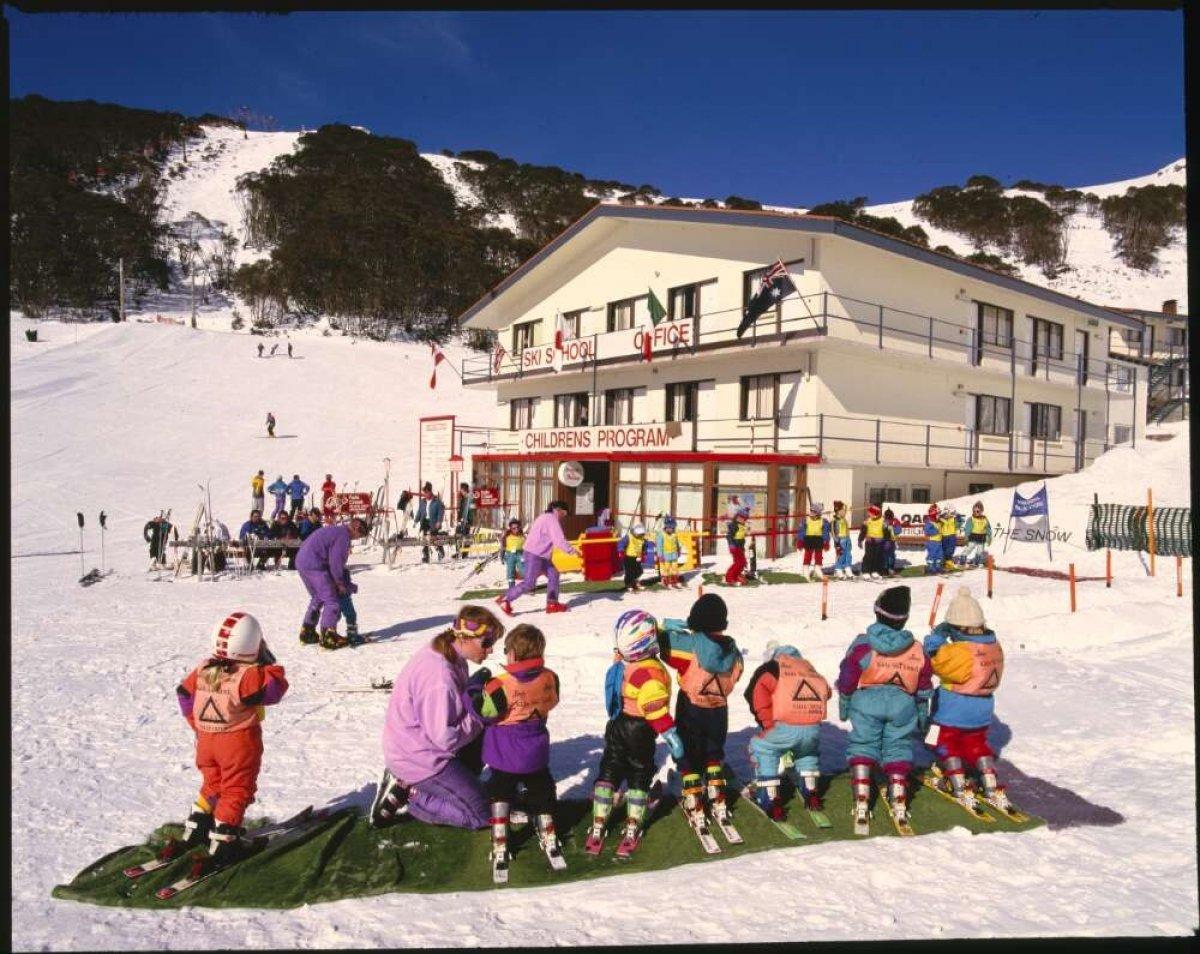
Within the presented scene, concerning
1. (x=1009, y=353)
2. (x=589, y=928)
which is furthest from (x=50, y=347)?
(x=589, y=928)

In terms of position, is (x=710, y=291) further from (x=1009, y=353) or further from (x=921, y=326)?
(x=1009, y=353)

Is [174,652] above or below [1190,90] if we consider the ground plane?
below

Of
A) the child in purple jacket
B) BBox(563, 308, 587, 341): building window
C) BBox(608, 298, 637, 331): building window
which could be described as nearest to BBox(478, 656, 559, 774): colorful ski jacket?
the child in purple jacket

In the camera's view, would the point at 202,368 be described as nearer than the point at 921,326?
No

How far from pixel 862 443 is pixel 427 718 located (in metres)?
17.6

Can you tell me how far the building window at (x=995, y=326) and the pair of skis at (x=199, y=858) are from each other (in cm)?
2425

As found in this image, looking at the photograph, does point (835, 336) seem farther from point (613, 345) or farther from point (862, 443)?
point (613, 345)

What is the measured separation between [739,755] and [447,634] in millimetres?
3185

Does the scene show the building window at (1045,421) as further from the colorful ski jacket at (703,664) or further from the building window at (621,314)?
the colorful ski jacket at (703,664)

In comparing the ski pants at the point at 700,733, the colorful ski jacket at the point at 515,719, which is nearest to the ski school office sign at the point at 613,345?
the ski pants at the point at 700,733

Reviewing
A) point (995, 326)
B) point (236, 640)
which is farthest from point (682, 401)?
point (236, 640)

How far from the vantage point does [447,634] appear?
479cm

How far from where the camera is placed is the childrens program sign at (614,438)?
20844 millimetres

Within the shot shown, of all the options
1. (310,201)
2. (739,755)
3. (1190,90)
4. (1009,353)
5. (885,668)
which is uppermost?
(310,201)
